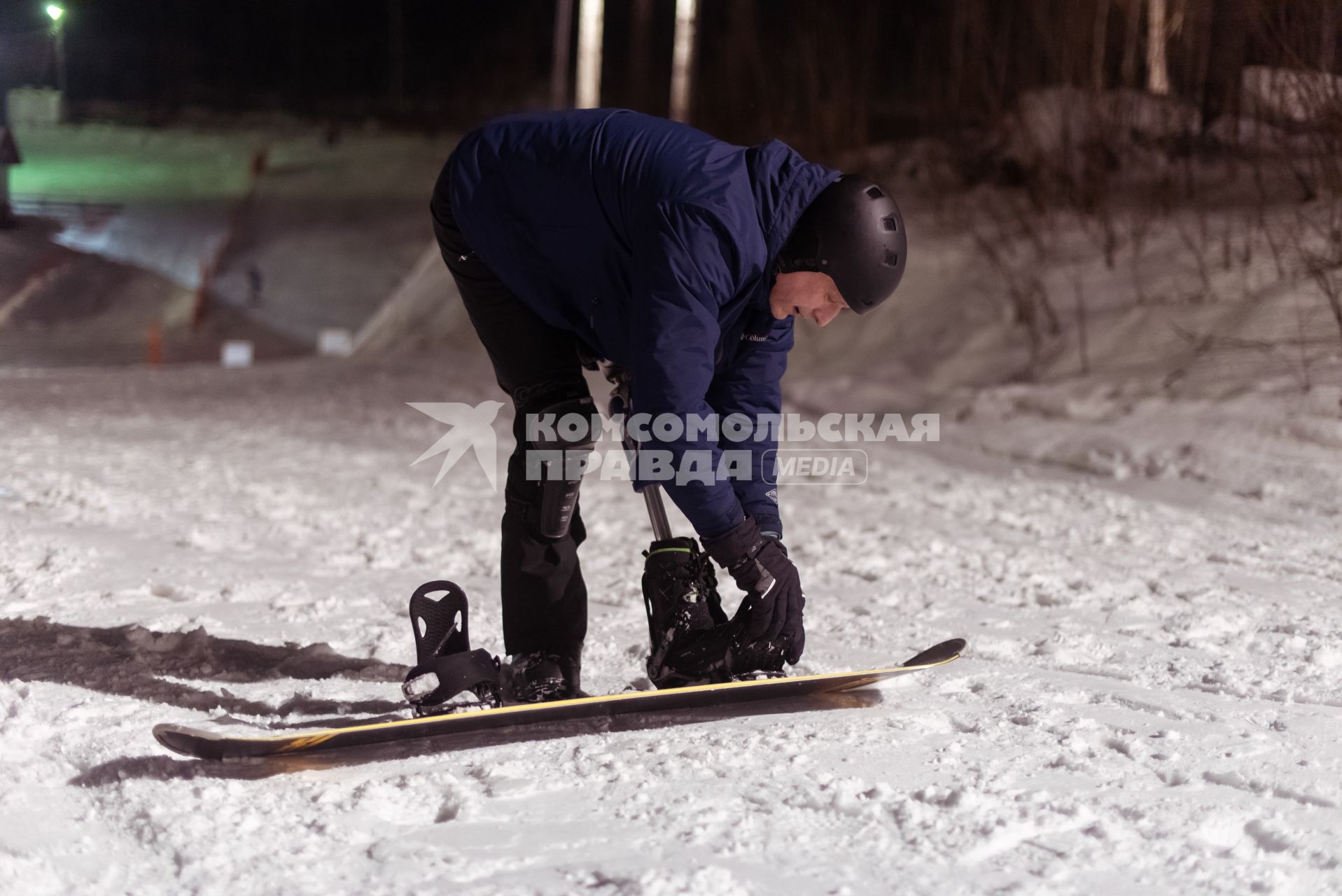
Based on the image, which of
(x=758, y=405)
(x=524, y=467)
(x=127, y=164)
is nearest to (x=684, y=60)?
(x=127, y=164)

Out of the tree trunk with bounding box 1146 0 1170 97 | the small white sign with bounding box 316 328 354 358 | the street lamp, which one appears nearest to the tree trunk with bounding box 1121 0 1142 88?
the tree trunk with bounding box 1146 0 1170 97

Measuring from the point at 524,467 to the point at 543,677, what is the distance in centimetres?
47

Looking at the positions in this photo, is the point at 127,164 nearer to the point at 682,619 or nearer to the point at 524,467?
the point at 524,467

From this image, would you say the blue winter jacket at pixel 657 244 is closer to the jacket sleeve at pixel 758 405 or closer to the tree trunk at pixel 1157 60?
the jacket sleeve at pixel 758 405

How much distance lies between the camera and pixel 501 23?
32.2 meters

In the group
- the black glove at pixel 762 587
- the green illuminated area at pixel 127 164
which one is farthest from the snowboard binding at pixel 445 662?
the green illuminated area at pixel 127 164

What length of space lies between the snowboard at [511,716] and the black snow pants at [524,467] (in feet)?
0.65

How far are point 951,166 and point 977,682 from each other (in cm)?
857

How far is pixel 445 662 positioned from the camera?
2.43 meters

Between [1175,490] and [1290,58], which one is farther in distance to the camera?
[1290,58]

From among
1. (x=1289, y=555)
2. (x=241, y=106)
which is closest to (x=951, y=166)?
(x=1289, y=555)

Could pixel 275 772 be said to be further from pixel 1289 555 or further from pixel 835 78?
pixel 835 78

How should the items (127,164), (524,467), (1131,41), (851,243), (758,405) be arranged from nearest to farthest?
(851,243)
(524,467)
(758,405)
(1131,41)
(127,164)

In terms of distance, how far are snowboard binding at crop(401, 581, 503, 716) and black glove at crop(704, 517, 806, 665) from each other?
1.78 feet
